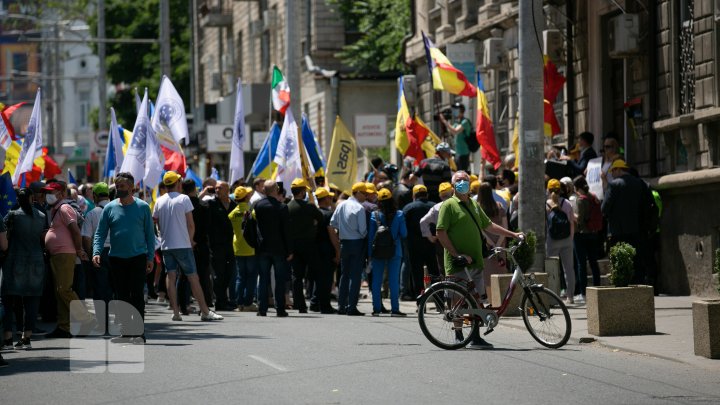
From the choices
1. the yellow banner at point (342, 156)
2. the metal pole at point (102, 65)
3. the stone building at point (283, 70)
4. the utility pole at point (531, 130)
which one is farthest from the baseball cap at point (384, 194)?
the metal pole at point (102, 65)

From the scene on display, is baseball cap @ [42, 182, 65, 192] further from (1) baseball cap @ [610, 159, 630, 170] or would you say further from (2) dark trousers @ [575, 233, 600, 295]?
(1) baseball cap @ [610, 159, 630, 170]

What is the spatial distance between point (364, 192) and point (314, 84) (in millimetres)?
28509

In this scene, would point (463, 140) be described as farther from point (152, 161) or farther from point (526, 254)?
point (526, 254)

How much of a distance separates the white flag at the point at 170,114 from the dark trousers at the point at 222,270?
3.63 meters

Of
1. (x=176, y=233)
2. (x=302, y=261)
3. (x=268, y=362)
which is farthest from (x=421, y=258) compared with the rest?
(x=268, y=362)

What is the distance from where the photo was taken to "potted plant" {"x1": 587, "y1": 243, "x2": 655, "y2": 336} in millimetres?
16219

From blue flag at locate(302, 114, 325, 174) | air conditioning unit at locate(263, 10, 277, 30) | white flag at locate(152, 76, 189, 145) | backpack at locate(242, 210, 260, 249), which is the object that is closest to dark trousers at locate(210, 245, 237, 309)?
backpack at locate(242, 210, 260, 249)

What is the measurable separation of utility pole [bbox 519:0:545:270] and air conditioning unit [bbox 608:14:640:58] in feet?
9.36

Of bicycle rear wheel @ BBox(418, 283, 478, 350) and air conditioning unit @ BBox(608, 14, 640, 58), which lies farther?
air conditioning unit @ BBox(608, 14, 640, 58)

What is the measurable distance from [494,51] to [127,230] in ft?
46.5

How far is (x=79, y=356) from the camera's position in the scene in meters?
15.0

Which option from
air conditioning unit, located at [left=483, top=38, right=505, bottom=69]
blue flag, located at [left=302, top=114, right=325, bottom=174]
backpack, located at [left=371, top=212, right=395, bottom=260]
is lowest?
backpack, located at [left=371, top=212, right=395, bottom=260]

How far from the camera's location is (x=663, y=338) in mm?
15914

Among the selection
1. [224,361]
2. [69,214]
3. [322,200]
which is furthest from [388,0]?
[224,361]
